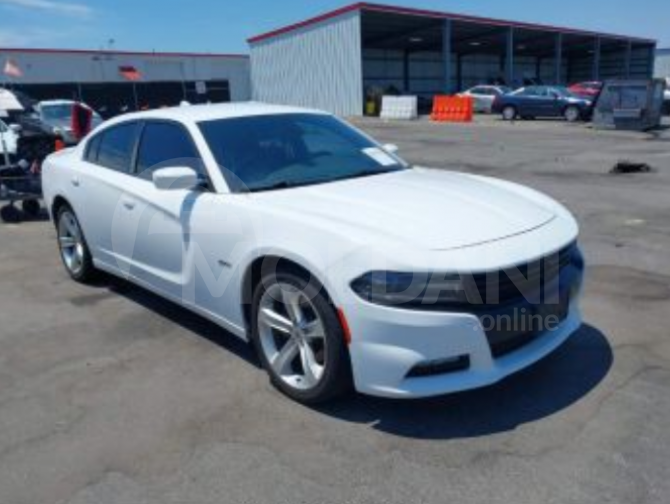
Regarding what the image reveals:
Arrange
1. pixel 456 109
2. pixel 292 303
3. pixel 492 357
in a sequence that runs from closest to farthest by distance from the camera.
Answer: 1. pixel 492 357
2. pixel 292 303
3. pixel 456 109

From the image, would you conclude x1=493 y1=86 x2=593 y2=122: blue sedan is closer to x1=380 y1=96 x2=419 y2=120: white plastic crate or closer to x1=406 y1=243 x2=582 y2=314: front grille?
x1=380 y1=96 x2=419 y2=120: white plastic crate

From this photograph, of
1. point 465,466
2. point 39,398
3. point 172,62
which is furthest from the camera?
point 172,62

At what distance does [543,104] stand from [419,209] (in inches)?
1108

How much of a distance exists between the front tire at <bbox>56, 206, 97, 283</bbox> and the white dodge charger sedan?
673 millimetres

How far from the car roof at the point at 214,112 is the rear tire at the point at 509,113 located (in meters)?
27.2

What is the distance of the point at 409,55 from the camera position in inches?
2012

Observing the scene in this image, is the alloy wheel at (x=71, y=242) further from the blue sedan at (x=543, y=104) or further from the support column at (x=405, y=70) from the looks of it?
the support column at (x=405, y=70)

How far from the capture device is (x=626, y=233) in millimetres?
7406

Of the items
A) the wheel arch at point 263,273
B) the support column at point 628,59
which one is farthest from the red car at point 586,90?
the support column at point 628,59

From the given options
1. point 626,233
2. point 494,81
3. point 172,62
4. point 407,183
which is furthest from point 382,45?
point 407,183

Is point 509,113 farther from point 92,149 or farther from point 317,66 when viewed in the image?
point 92,149

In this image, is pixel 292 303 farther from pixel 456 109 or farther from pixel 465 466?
pixel 456 109

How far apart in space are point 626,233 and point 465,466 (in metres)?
5.27

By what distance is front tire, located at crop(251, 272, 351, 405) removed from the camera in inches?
132
